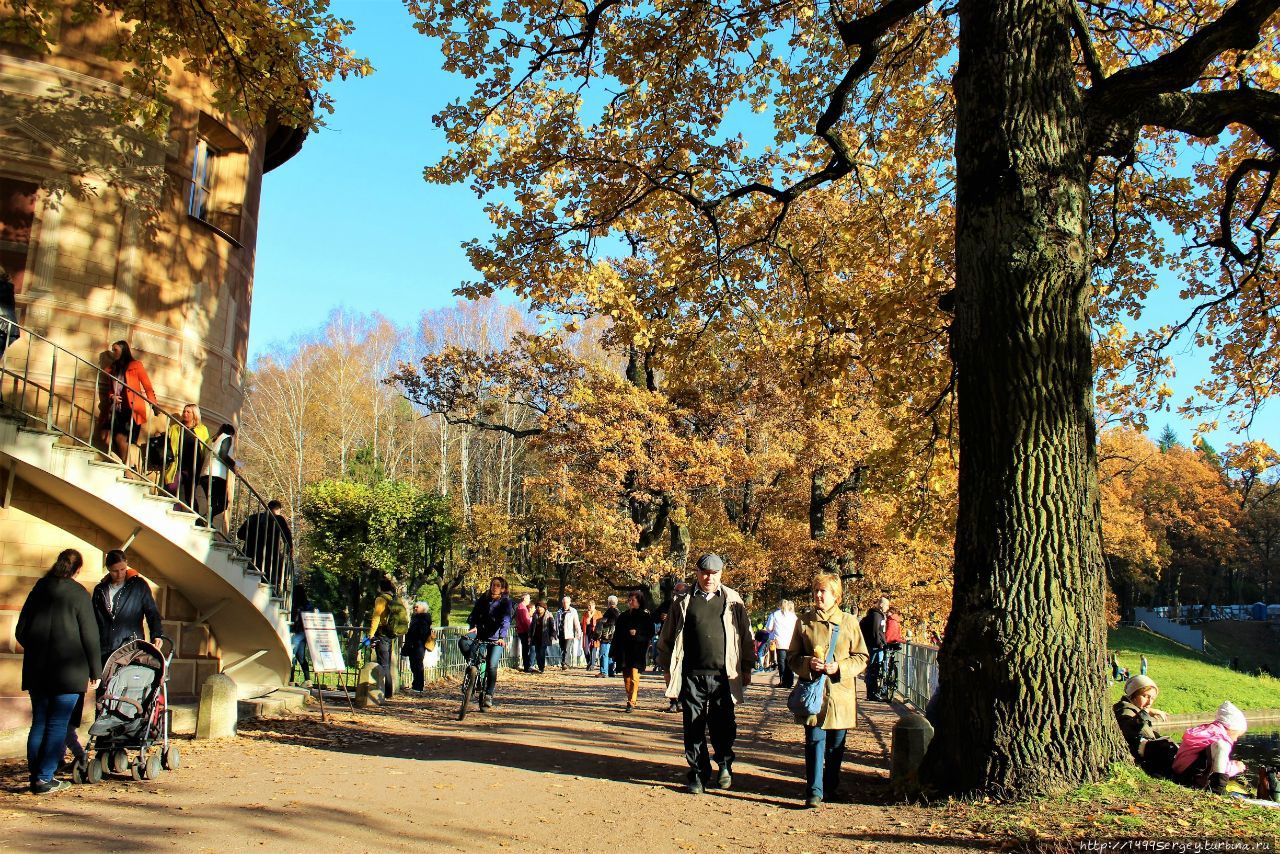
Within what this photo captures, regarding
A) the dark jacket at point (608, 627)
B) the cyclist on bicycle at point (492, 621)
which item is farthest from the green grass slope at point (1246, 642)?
the cyclist on bicycle at point (492, 621)

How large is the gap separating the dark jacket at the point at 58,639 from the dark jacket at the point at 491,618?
6283mm

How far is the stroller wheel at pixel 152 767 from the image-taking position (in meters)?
8.34

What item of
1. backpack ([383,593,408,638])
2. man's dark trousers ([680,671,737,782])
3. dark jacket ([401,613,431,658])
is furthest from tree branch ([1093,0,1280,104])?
dark jacket ([401,613,431,658])

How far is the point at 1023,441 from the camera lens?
723 centimetres

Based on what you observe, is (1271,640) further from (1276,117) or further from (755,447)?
(1276,117)

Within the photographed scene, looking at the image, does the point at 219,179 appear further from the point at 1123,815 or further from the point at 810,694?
the point at 1123,815

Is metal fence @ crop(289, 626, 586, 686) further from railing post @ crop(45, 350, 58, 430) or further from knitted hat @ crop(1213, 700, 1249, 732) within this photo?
knitted hat @ crop(1213, 700, 1249, 732)

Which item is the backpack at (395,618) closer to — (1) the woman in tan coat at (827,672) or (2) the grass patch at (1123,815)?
(1) the woman in tan coat at (827,672)

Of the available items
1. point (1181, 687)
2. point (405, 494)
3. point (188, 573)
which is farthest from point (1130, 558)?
point (188, 573)

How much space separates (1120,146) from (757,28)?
5.10 metres

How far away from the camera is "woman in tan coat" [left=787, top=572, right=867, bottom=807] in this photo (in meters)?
7.83

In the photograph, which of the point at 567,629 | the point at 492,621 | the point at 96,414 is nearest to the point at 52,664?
the point at 96,414

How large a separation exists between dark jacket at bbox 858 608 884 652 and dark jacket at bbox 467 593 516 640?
7.64 m

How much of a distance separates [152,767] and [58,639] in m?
1.38
